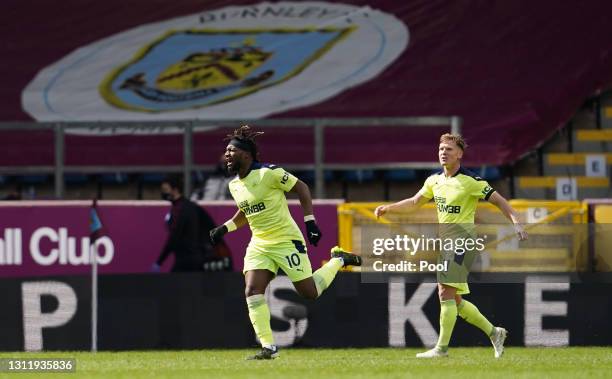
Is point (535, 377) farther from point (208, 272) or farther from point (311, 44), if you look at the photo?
point (311, 44)

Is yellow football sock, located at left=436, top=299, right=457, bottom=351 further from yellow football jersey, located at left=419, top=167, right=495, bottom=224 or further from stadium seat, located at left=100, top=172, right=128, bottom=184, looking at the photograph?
stadium seat, located at left=100, top=172, right=128, bottom=184

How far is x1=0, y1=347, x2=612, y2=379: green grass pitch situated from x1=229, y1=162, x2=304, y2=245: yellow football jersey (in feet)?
3.45

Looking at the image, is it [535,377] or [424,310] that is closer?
[535,377]

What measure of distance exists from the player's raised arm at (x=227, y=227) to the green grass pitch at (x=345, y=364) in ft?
3.46

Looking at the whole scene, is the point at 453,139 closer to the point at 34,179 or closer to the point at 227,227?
the point at 227,227

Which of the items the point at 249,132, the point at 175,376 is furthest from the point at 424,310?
the point at 175,376

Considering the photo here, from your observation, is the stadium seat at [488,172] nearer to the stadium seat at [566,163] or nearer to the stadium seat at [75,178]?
the stadium seat at [566,163]

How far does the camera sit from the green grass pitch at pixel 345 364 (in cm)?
1154

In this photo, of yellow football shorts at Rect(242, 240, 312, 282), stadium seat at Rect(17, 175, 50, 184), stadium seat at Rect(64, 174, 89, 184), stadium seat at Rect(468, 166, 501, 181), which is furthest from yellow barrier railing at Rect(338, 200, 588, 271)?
stadium seat at Rect(17, 175, 50, 184)

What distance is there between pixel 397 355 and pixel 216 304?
2344mm

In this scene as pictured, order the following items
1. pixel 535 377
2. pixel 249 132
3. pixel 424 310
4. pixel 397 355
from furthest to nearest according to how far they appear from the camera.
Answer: pixel 424 310 → pixel 397 355 → pixel 249 132 → pixel 535 377

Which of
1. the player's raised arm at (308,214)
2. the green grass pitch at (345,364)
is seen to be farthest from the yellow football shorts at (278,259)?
the green grass pitch at (345,364)

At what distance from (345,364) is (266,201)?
1.51m

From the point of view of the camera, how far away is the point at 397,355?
14.1 m
